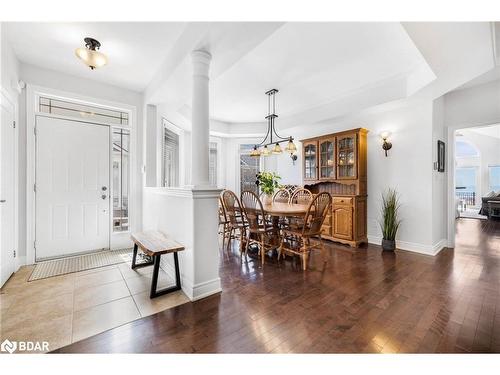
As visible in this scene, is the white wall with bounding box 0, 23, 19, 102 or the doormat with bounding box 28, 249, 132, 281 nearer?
the white wall with bounding box 0, 23, 19, 102

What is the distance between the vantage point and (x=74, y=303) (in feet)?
6.64

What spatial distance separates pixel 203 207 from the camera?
83.8 inches

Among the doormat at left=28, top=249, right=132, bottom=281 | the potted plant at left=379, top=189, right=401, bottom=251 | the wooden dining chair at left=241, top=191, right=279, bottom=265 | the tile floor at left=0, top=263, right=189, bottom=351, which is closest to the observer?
the tile floor at left=0, top=263, right=189, bottom=351

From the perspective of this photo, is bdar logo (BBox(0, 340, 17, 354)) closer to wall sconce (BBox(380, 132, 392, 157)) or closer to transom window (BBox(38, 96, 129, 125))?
transom window (BBox(38, 96, 129, 125))

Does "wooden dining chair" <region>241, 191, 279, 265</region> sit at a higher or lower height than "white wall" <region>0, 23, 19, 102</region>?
lower

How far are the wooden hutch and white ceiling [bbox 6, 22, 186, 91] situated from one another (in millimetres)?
3200

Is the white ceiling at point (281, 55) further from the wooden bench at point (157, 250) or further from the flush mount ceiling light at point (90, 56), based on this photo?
the wooden bench at point (157, 250)

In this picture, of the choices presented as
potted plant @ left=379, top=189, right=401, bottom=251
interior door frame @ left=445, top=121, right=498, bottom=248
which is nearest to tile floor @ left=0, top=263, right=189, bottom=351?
potted plant @ left=379, top=189, right=401, bottom=251

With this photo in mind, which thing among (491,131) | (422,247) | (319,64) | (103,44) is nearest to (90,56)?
(103,44)

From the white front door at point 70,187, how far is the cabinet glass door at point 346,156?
4.08 meters

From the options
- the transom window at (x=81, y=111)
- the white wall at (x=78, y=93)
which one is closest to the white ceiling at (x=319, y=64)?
the white wall at (x=78, y=93)

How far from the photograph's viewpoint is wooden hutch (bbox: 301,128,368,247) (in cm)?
388

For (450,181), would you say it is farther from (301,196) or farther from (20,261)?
(20,261)

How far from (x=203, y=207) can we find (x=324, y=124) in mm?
3648
